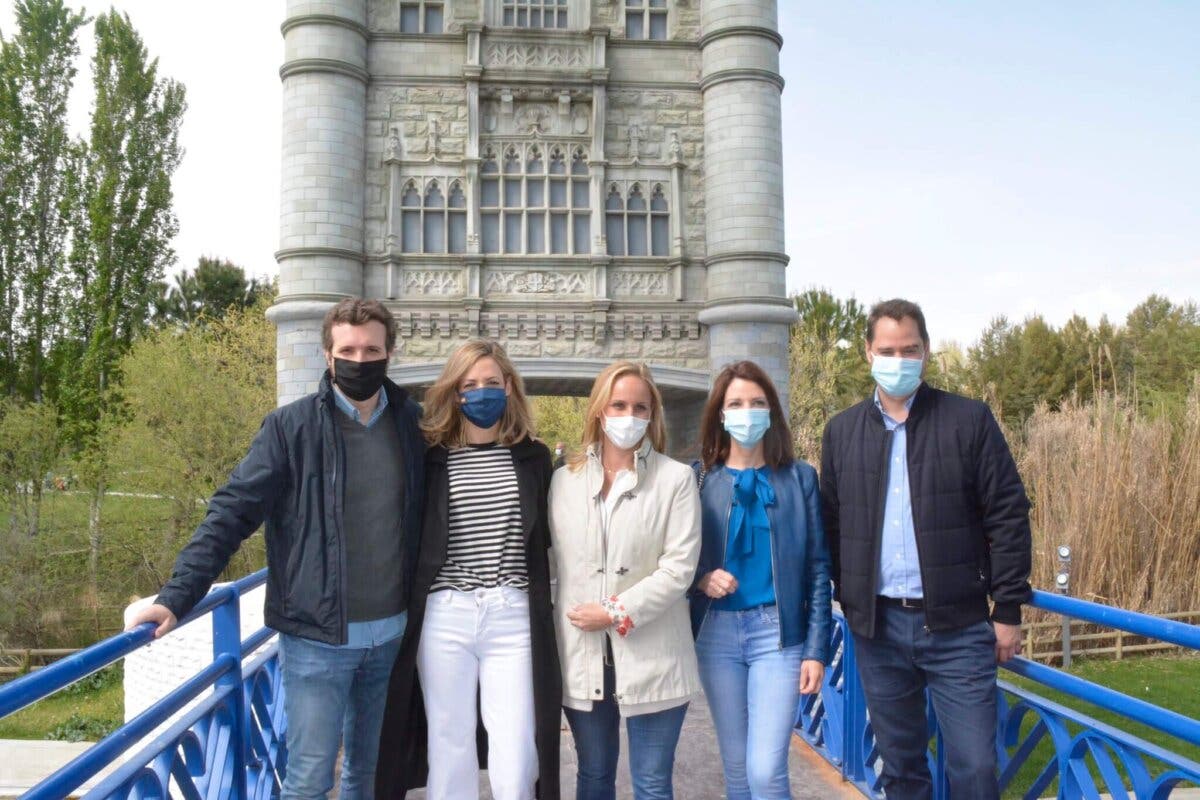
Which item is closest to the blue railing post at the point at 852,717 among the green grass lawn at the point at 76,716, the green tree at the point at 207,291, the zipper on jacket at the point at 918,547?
the zipper on jacket at the point at 918,547

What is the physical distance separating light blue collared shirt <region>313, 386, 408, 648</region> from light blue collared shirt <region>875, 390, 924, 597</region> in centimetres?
157

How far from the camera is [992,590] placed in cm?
284

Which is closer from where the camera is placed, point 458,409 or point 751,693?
point 751,693

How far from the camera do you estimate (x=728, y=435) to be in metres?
3.36

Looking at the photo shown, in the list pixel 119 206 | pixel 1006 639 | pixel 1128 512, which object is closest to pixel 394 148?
pixel 1128 512

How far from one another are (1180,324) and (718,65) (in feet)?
107

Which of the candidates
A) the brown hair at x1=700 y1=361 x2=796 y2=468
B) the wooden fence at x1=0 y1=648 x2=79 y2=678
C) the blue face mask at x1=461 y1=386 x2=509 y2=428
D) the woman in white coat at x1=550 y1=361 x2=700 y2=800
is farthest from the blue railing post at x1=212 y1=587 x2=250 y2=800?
the wooden fence at x1=0 y1=648 x2=79 y2=678

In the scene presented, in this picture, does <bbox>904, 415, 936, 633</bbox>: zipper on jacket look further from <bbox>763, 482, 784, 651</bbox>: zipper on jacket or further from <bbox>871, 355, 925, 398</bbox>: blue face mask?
<bbox>763, 482, 784, 651</bbox>: zipper on jacket

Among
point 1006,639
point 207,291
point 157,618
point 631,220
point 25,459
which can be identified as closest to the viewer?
Result: point 157,618

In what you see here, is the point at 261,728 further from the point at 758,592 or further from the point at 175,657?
the point at 175,657

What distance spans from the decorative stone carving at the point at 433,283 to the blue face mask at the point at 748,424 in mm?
11141

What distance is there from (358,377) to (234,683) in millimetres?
1181

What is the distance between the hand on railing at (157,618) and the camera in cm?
Answer: 251

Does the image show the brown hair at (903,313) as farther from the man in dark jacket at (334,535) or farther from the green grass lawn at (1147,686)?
the green grass lawn at (1147,686)
